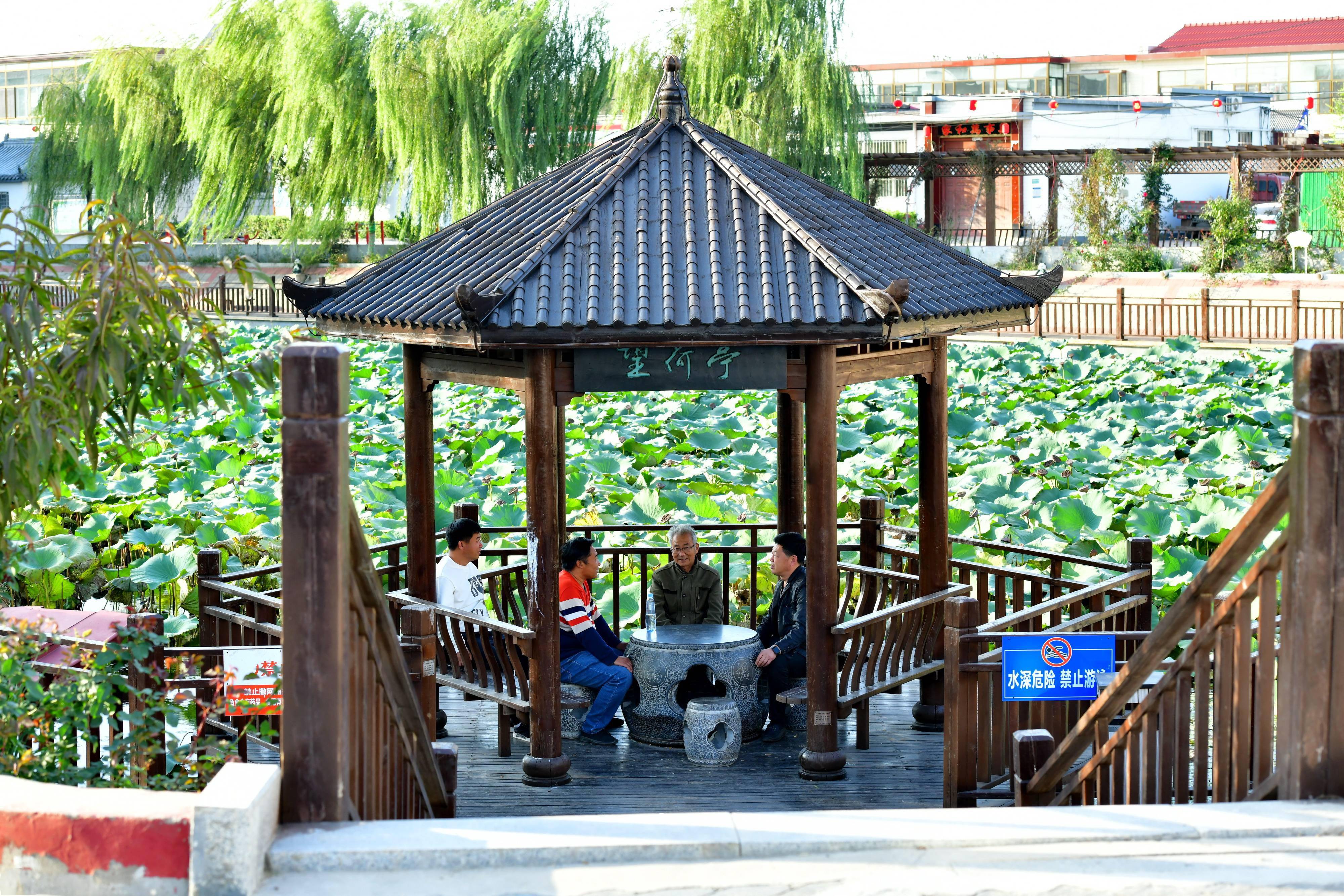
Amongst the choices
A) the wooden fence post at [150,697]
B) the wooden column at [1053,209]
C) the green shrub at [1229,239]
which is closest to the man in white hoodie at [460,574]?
the wooden fence post at [150,697]

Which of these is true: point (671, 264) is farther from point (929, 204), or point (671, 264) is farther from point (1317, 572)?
point (929, 204)

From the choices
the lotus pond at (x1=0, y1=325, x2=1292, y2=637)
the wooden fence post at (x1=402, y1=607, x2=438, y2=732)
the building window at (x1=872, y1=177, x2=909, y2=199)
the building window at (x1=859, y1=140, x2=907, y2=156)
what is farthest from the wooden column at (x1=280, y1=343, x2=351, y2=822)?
the building window at (x1=872, y1=177, x2=909, y2=199)

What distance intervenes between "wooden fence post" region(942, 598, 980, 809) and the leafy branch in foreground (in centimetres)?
315

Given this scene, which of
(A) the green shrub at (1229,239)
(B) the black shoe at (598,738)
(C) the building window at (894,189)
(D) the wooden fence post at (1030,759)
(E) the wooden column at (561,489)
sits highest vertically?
(C) the building window at (894,189)

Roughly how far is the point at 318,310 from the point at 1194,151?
111ft

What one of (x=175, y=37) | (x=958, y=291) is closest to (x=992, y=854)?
(x=958, y=291)

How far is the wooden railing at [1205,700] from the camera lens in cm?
414

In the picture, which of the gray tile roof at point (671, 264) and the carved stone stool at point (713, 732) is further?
the carved stone stool at point (713, 732)

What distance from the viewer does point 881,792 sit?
696cm

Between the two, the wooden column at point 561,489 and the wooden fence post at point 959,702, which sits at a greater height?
the wooden column at point 561,489

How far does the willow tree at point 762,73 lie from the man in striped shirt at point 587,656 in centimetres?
2191

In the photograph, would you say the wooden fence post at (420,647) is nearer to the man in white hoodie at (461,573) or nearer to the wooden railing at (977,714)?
the man in white hoodie at (461,573)

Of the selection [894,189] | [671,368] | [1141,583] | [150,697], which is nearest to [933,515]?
[1141,583]

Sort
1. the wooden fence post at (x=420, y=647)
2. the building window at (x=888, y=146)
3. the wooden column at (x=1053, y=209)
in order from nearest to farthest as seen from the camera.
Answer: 1. the wooden fence post at (x=420, y=647)
2. the wooden column at (x=1053, y=209)
3. the building window at (x=888, y=146)
